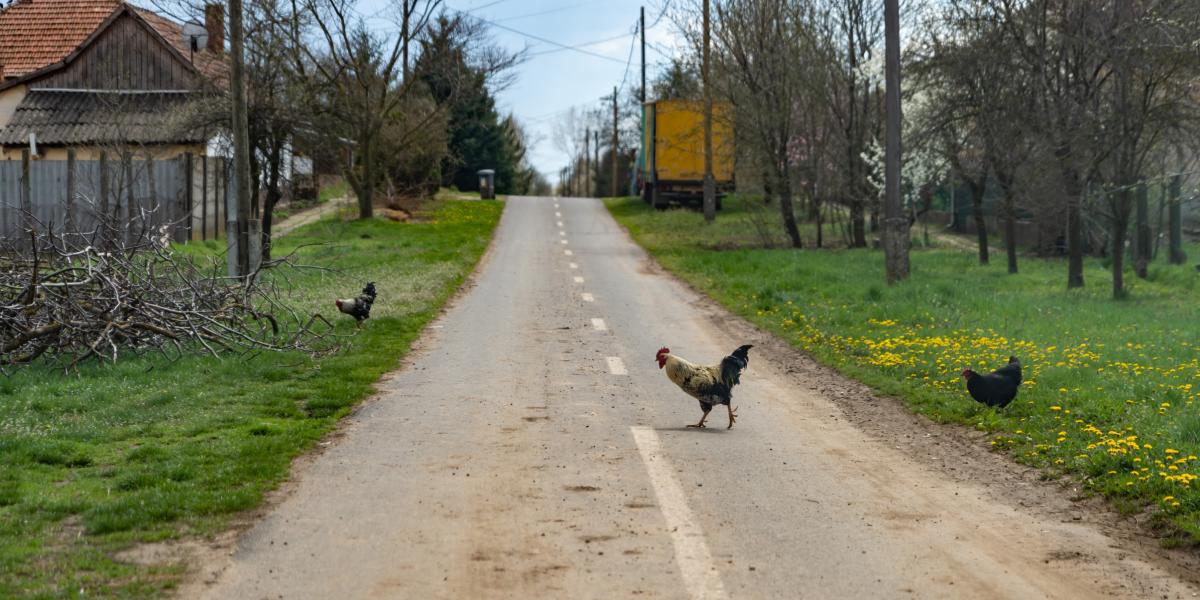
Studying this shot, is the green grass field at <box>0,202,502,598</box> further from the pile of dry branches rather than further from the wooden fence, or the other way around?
the wooden fence

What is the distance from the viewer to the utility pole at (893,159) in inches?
862

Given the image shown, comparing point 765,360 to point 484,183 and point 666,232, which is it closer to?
point 666,232

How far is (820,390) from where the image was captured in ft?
41.9

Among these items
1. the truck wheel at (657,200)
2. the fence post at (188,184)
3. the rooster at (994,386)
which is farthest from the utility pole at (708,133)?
the rooster at (994,386)

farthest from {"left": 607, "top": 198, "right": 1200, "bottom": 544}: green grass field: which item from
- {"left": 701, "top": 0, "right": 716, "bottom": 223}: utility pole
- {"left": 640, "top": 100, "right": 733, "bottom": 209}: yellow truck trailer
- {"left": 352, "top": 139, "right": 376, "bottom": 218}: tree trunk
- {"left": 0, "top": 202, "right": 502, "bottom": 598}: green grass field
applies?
{"left": 640, "top": 100, "right": 733, "bottom": 209}: yellow truck trailer

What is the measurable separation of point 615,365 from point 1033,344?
4930mm

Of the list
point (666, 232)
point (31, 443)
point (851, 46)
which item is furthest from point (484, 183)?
point (31, 443)

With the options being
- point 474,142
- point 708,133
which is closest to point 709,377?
point 708,133

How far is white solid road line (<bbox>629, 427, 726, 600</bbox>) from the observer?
230 inches

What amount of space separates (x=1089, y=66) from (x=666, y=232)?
20.1 meters

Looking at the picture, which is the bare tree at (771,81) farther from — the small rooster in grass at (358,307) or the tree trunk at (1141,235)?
the small rooster in grass at (358,307)

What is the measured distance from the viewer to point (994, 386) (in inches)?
411

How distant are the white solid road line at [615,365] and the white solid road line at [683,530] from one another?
13.5 feet

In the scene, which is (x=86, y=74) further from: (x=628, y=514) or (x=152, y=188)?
(x=628, y=514)
